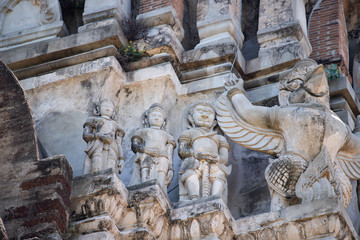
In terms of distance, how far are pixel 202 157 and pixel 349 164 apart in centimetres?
183

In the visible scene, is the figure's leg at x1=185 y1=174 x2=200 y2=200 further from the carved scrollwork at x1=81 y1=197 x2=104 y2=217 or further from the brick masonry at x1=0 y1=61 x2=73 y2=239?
the brick masonry at x1=0 y1=61 x2=73 y2=239

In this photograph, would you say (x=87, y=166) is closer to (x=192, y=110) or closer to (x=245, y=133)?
(x=192, y=110)

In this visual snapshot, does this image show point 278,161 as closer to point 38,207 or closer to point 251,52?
point 38,207

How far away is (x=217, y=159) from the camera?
11.0m

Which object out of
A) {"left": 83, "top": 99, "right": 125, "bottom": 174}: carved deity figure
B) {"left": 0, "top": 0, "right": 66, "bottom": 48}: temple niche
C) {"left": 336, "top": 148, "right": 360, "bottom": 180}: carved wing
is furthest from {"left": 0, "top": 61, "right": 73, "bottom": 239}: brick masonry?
{"left": 0, "top": 0, "right": 66, "bottom": 48}: temple niche

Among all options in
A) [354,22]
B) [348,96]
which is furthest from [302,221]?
[354,22]

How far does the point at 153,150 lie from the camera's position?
10.9 m

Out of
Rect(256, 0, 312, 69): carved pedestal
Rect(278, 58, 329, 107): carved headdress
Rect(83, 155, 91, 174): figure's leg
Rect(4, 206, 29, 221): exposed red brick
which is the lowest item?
Rect(4, 206, 29, 221): exposed red brick

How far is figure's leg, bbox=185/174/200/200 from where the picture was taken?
34.8 feet

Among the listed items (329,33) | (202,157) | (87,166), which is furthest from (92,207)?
(329,33)

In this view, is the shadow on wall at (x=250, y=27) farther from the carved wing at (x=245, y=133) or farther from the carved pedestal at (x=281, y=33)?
the carved wing at (x=245, y=133)

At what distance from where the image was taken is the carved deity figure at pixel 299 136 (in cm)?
1005

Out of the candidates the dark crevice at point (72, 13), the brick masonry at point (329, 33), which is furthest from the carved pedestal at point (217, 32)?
the dark crevice at point (72, 13)

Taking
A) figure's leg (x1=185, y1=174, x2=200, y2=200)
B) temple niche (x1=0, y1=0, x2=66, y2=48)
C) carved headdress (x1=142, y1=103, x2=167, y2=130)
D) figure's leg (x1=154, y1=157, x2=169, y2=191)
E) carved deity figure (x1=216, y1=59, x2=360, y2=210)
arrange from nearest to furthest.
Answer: carved deity figure (x1=216, y1=59, x2=360, y2=210) < figure's leg (x1=185, y1=174, x2=200, y2=200) < figure's leg (x1=154, y1=157, x2=169, y2=191) < carved headdress (x1=142, y1=103, x2=167, y2=130) < temple niche (x1=0, y1=0, x2=66, y2=48)
